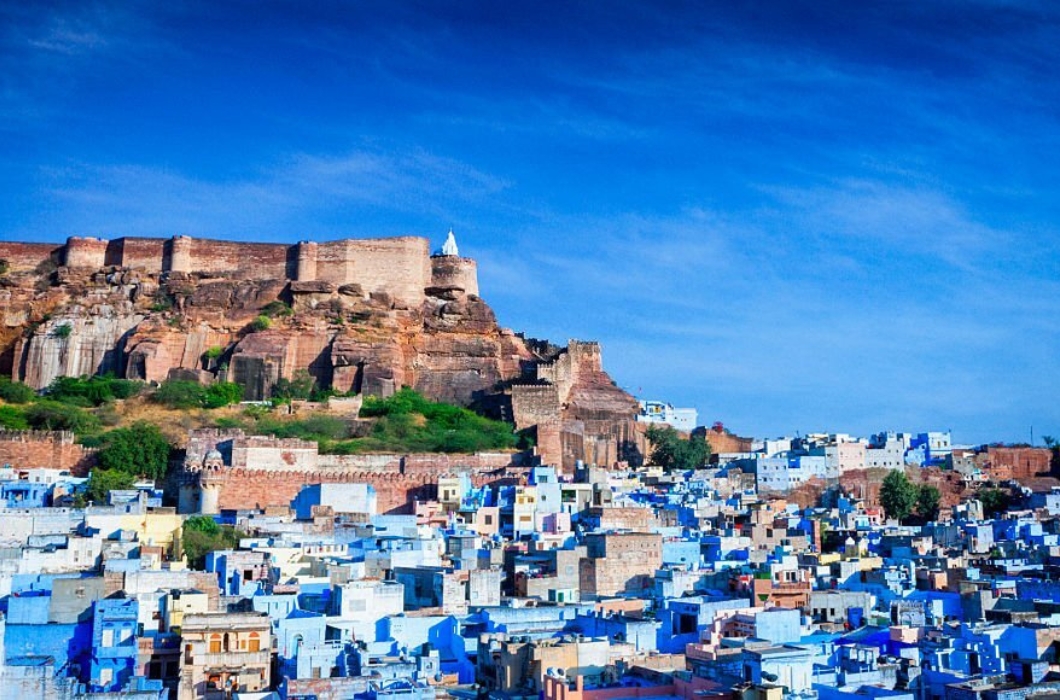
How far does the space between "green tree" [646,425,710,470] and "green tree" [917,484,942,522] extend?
24.7 ft

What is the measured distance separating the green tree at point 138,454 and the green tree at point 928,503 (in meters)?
22.8

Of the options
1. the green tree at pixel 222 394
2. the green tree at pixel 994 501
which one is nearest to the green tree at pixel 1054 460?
the green tree at pixel 994 501

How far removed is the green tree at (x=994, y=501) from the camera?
45.2 m

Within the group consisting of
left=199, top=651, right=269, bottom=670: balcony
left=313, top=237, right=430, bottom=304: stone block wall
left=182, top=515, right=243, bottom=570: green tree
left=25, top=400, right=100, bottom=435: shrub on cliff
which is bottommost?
left=199, top=651, right=269, bottom=670: balcony

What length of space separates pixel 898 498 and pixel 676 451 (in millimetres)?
7636

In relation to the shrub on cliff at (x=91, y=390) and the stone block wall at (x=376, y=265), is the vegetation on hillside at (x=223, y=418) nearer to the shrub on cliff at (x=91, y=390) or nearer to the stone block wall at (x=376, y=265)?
the shrub on cliff at (x=91, y=390)

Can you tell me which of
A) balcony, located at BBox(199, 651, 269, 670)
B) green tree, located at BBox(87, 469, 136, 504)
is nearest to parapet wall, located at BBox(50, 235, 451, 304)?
green tree, located at BBox(87, 469, 136, 504)

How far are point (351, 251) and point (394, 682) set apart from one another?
116 ft

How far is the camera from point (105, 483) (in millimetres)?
33750

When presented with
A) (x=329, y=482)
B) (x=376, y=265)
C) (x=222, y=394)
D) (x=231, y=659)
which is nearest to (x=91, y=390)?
(x=222, y=394)

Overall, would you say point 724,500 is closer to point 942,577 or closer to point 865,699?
point 942,577

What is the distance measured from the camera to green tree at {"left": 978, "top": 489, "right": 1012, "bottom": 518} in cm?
4525

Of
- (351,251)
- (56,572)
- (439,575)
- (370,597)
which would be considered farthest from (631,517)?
(351,251)

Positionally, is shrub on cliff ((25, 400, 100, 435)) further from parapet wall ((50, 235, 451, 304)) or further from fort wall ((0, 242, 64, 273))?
fort wall ((0, 242, 64, 273))
